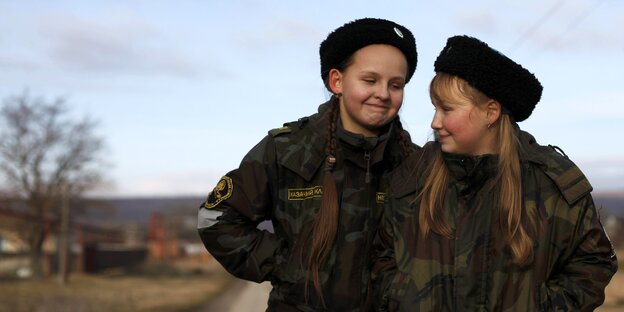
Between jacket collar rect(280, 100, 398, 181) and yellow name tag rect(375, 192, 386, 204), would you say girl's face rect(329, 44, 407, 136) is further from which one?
yellow name tag rect(375, 192, 386, 204)

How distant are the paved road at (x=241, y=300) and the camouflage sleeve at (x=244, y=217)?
1367cm

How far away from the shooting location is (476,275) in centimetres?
296

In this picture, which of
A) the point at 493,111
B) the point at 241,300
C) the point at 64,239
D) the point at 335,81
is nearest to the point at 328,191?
the point at 335,81

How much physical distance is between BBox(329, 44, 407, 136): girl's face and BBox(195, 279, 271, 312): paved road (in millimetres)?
13883

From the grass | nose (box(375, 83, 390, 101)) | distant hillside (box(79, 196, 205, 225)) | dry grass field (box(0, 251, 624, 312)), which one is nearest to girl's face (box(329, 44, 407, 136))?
nose (box(375, 83, 390, 101))

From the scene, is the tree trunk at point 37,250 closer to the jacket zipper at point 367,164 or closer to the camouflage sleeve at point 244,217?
the camouflage sleeve at point 244,217

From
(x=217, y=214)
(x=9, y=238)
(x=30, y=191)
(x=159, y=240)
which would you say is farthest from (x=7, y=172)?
(x=217, y=214)

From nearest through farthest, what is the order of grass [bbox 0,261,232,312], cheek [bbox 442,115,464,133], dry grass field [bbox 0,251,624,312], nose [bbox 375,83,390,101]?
1. cheek [bbox 442,115,464,133]
2. nose [bbox 375,83,390,101]
3. dry grass field [bbox 0,251,624,312]
4. grass [bbox 0,261,232,312]

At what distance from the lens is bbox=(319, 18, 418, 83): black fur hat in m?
3.41

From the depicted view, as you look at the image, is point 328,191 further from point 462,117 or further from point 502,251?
point 502,251

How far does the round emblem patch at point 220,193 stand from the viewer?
342 centimetres

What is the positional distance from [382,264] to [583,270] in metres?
0.76

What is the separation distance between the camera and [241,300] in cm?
1969

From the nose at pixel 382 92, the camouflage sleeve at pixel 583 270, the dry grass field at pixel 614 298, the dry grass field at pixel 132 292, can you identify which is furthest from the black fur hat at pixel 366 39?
the dry grass field at pixel 132 292
